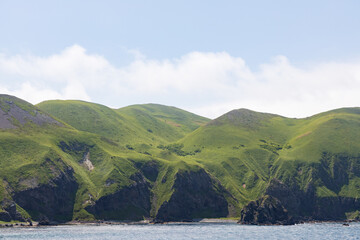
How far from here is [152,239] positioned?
145125 millimetres

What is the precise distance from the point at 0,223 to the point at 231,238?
11148 centimetres

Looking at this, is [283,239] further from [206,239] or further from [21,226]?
[21,226]

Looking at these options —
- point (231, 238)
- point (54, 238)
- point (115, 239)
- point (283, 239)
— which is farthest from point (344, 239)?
point (54, 238)

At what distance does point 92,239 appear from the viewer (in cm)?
14362

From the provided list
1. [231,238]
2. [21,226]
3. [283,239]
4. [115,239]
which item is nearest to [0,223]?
[21,226]

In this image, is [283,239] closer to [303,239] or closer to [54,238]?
[303,239]

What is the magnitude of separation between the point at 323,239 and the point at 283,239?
13.9 metres

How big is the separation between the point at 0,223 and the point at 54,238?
6870cm

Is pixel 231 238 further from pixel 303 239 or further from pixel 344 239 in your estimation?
pixel 344 239

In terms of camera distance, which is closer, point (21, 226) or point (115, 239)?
point (115, 239)

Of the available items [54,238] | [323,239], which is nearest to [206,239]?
[323,239]

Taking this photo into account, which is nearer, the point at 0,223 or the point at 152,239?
the point at 152,239

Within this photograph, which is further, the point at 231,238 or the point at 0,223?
the point at 0,223

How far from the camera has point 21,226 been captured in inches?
7840
